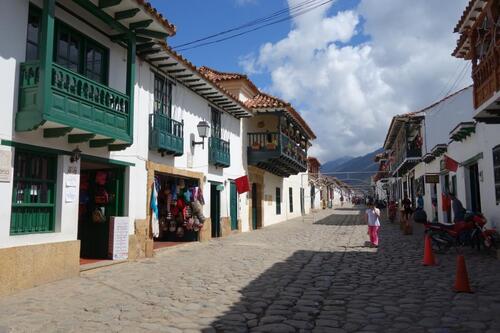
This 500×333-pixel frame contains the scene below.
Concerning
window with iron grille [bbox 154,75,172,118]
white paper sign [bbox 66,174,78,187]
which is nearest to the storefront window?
window with iron grille [bbox 154,75,172,118]

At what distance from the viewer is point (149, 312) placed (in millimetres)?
5820

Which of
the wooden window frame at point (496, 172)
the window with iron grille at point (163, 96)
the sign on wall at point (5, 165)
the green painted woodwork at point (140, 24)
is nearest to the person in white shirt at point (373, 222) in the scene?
the wooden window frame at point (496, 172)

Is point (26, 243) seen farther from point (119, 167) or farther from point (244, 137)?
point (244, 137)

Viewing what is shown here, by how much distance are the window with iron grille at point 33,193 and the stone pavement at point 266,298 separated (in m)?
1.10

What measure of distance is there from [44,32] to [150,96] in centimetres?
460

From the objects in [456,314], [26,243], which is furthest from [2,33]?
[456,314]

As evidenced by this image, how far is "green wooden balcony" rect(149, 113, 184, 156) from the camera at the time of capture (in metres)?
11.4

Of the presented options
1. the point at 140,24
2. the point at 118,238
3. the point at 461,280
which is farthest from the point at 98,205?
the point at 461,280

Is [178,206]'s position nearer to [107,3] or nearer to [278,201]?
[107,3]

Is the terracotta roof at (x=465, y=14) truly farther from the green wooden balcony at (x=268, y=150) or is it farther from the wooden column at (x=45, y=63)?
the green wooden balcony at (x=268, y=150)

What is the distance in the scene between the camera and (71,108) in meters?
7.54

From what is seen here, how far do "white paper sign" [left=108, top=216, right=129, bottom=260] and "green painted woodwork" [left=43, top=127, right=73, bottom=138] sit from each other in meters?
2.82

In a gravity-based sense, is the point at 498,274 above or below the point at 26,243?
below

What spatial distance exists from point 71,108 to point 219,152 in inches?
337
